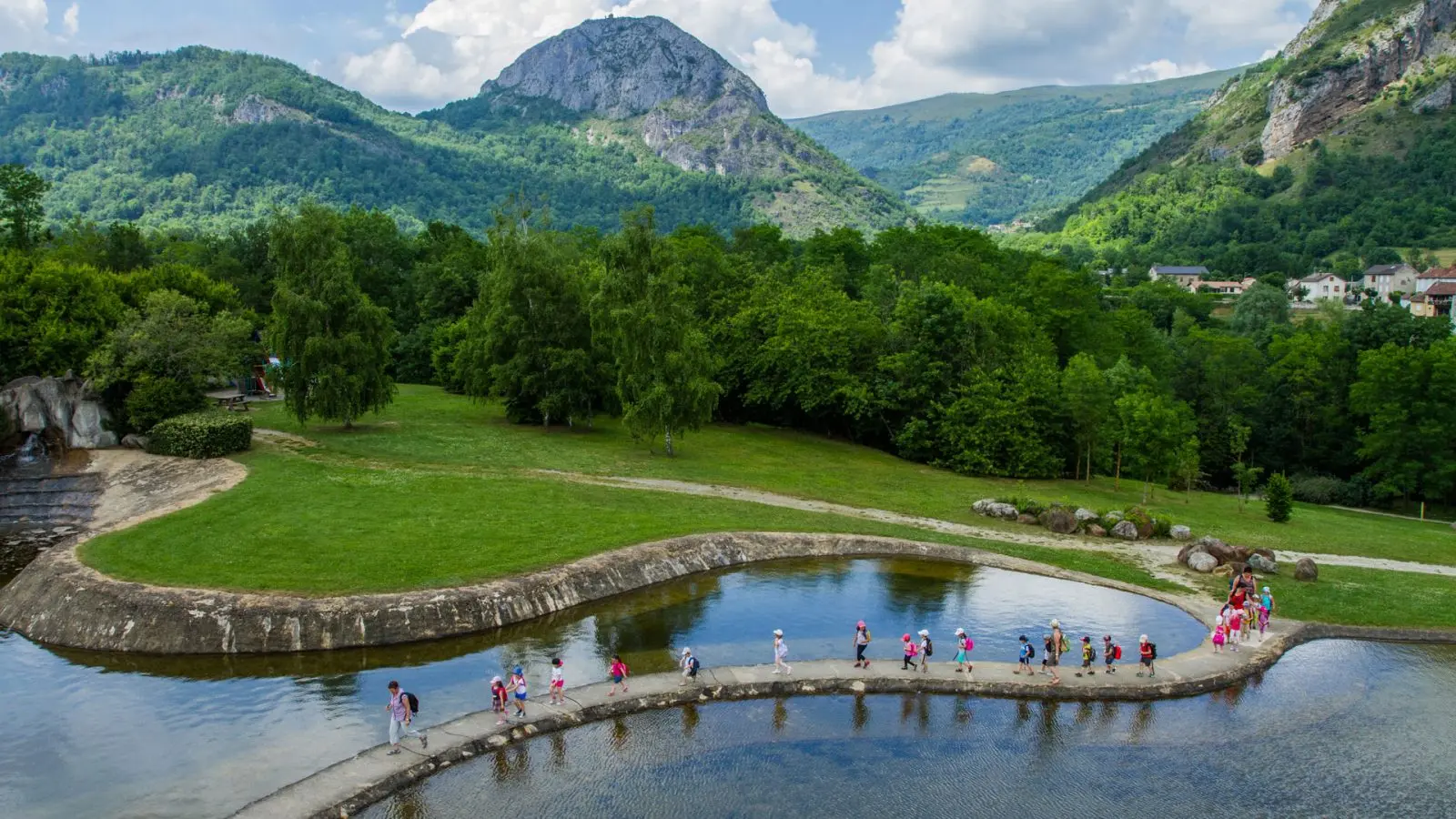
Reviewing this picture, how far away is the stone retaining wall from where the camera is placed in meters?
30.6

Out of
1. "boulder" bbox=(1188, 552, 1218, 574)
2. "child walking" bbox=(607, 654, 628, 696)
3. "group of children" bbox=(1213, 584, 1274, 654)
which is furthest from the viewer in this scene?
"boulder" bbox=(1188, 552, 1218, 574)

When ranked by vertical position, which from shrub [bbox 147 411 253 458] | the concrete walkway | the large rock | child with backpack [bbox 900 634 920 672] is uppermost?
shrub [bbox 147 411 253 458]

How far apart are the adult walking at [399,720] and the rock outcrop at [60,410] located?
37.6m

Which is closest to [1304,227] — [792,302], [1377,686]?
[792,302]

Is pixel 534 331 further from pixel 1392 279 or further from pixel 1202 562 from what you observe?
pixel 1392 279

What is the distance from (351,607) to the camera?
31.6 metres

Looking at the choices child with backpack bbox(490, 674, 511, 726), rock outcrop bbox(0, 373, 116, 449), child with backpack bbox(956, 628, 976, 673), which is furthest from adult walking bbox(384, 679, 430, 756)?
rock outcrop bbox(0, 373, 116, 449)

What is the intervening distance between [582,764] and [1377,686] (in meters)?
25.5

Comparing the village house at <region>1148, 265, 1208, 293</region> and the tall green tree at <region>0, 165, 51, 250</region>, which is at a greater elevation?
the village house at <region>1148, 265, 1208, 293</region>

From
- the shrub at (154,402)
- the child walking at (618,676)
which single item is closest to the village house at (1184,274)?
the shrub at (154,402)

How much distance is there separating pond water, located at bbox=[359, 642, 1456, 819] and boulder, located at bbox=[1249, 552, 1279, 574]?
431 inches

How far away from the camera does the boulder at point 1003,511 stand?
164ft

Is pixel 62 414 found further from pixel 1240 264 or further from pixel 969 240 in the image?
pixel 1240 264

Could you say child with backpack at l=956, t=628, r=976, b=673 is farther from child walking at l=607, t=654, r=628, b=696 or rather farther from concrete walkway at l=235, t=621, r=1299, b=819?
child walking at l=607, t=654, r=628, b=696
